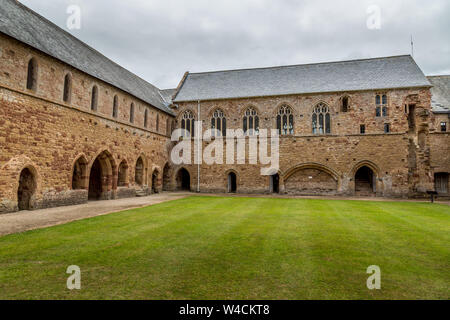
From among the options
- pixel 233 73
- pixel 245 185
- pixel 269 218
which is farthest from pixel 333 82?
pixel 269 218

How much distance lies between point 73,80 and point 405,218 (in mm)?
18772

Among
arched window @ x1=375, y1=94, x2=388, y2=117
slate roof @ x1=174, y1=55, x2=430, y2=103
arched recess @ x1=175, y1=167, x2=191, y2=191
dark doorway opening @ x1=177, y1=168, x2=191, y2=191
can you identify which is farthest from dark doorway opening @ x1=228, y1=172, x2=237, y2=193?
arched window @ x1=375, y1=94, x2=388, y2=117

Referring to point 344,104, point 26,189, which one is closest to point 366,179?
point 344,104

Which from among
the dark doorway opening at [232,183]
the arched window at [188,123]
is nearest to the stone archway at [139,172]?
the arched window at [188,123]

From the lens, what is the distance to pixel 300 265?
17.7 ft

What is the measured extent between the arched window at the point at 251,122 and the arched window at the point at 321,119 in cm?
539

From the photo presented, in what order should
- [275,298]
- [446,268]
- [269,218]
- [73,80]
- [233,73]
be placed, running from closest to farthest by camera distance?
[275,298], [446,268], [269,218], [73,80], [233,73]

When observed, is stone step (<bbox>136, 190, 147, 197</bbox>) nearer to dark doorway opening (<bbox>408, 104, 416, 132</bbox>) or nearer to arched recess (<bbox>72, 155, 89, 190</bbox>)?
arched recess (<bbox>72, 155, 89, 190</bbox>)

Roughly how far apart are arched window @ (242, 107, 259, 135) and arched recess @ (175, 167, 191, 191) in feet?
25.4

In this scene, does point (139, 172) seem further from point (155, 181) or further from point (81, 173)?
point (81, 173)

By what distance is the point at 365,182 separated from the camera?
24.9 meters

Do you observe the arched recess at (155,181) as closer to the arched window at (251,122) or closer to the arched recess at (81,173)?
the arched recess at (81,173)

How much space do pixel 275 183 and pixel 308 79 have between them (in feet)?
36.4

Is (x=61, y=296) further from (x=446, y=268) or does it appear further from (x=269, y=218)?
(x=269, y=218)
